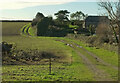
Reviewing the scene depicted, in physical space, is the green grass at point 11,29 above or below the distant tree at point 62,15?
below

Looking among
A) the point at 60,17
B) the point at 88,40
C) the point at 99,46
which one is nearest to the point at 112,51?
the point at 99,46

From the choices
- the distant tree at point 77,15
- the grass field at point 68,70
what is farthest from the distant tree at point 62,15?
the grass field at point 68,70

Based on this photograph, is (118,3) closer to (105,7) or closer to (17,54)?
(105,7)

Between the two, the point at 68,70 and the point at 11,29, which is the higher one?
the point at 11,29

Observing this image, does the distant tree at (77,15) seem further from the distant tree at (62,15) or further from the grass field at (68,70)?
the grass field at (68,70)

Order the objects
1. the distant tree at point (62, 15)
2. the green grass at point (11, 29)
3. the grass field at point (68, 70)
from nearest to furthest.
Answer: the grass field at point (68, 70)
the green grass at point (11, 29)
the distant tree at point (62, 15)

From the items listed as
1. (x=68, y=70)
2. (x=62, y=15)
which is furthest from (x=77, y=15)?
(x=68, y=70)

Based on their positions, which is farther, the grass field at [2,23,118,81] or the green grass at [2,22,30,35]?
the green grass at [2,22,30,35]

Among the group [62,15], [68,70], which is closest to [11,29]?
[62,15]

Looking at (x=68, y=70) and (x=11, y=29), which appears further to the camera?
(x=11, y=29)

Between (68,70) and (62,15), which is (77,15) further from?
(68,70)

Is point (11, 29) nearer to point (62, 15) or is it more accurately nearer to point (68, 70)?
point (62, 15)

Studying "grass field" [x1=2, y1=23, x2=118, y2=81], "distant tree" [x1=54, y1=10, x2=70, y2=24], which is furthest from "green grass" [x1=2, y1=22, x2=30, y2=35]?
"grass field" [x1=2, y1=23, x2=118, y2=81]

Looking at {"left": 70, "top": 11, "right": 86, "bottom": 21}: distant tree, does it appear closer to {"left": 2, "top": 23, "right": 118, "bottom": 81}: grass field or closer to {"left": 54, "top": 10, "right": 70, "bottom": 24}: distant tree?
{"left": 54, "top": 10, "right": 70, "bottom": 24}: distant tree
